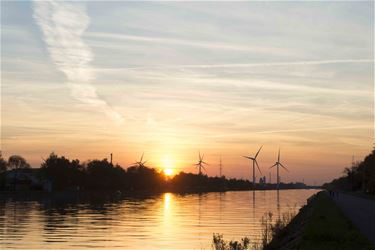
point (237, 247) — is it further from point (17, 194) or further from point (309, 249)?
point (17, 194)

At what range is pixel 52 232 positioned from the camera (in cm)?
5581

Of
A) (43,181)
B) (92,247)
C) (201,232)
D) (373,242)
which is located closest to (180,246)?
(92,247)

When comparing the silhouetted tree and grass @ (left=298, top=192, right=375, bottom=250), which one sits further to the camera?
the silhouetted tree

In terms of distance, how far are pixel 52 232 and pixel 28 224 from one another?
33.2ft

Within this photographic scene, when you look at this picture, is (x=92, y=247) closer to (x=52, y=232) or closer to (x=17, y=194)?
(x=52, y=232)

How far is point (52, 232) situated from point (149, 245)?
1426 centimetres

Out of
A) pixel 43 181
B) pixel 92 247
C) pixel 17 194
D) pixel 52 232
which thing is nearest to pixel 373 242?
pixel 92 247

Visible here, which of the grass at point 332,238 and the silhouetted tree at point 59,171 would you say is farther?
the silhouetted tree at point 59,171

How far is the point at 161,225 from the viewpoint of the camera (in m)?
64.9

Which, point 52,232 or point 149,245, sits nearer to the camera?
point 149,245

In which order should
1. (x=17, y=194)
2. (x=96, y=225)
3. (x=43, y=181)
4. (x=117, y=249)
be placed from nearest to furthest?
1. (x=117, y=249)
2. (x=96, y=225)
3. (x=17, y=194)
4. (x=43, y=181)

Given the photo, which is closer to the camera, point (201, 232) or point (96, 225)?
point (201, 232)

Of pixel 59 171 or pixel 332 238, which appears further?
pixel 59 171

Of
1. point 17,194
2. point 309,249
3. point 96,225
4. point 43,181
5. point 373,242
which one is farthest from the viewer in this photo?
point 43,181
